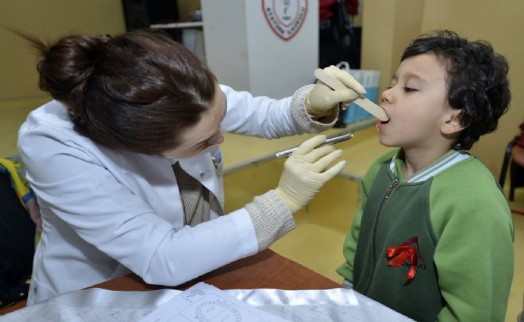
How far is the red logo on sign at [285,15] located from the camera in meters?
2.41

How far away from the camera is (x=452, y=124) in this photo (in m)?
0.93

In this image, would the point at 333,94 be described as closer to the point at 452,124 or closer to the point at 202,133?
the point at 452,124

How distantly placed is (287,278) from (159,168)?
389 millimetres

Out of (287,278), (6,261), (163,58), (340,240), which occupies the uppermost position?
(163,58)

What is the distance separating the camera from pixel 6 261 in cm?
118

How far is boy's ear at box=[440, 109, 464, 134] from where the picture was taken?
916mm

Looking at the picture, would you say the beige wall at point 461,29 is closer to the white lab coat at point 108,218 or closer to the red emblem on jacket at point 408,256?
the red emblem on jacket at point 408,256

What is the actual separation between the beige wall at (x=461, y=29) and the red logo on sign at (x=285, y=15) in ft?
1.71

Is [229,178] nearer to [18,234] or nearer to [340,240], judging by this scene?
[340,240]

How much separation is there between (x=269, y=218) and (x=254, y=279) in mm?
127

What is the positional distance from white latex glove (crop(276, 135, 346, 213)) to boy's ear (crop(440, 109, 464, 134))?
0.25 m

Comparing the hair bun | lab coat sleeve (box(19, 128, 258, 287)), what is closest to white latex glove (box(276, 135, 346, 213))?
lab coat sleeve (box(19, 128, 258, 287))

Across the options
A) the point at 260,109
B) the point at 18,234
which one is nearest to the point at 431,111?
the point at 260,109

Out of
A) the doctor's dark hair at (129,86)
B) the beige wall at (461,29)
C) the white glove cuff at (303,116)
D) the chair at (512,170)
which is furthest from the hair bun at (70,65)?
the beige wall at (461,29)
